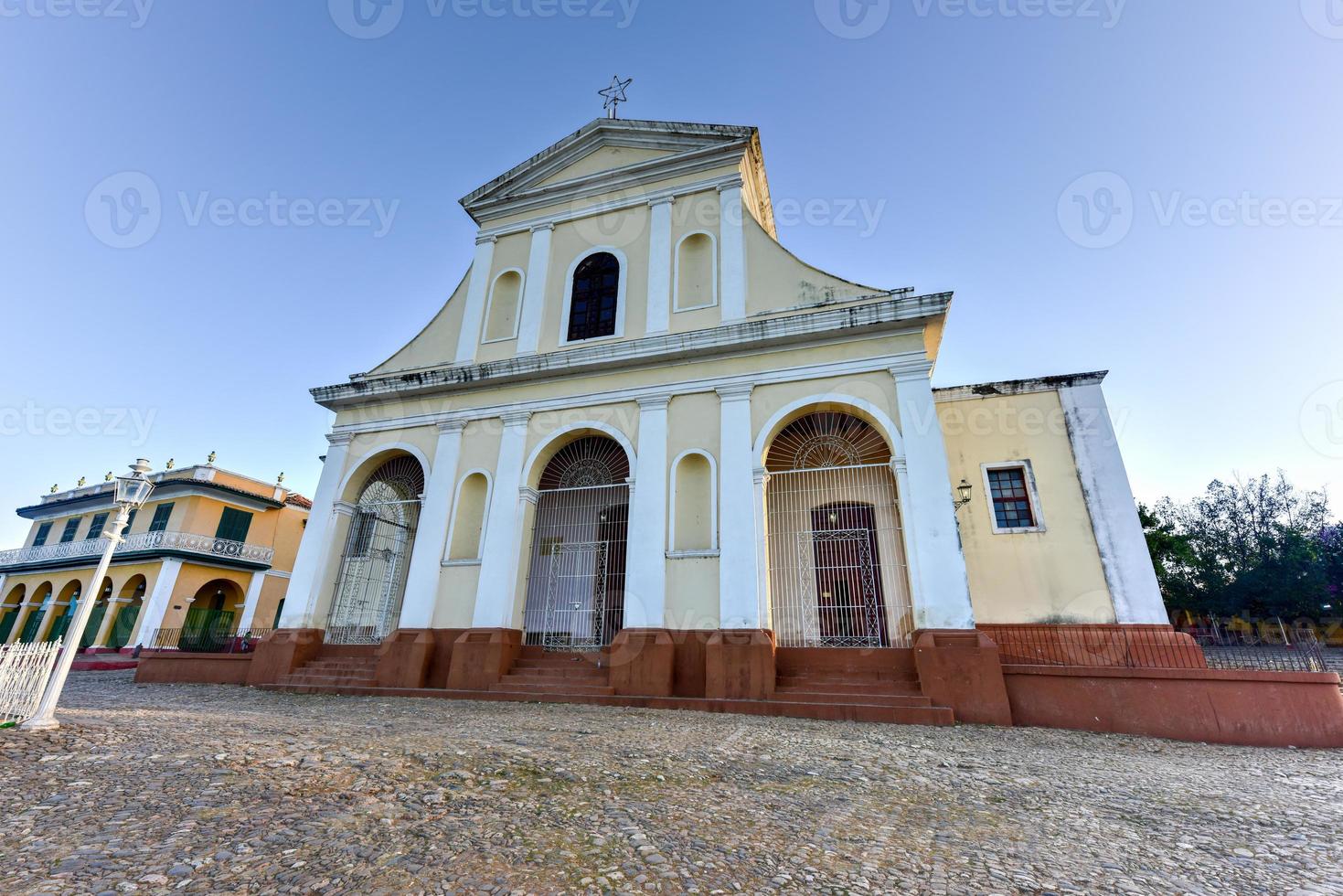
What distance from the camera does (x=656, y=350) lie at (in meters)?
9.70

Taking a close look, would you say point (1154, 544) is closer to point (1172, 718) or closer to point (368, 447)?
point (1172, 718)

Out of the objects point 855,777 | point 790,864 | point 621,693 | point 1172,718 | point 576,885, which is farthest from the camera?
point 621,693

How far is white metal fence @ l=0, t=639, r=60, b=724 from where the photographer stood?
4727 millimetres

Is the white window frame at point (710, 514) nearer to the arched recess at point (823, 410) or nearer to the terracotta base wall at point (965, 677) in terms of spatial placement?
the arched recess at point (823, 410)

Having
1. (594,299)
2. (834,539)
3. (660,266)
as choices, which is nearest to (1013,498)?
(834,539)

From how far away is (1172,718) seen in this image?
6.20m

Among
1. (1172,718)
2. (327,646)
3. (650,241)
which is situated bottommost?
(1172,718)

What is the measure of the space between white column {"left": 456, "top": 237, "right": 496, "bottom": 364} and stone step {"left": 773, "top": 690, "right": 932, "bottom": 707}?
8.34 metres

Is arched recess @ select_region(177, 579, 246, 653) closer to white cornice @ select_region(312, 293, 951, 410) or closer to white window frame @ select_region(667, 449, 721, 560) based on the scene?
white cornice @ select_region(312, 293, 951, 410)

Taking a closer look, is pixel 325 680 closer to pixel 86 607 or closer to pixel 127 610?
pixel 86 607

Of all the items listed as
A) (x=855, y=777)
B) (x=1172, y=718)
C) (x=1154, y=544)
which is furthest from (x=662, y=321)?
(x=1154, y=544)

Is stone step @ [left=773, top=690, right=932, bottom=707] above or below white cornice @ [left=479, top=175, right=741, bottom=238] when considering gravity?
below

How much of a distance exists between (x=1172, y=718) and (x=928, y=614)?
8.23 ft

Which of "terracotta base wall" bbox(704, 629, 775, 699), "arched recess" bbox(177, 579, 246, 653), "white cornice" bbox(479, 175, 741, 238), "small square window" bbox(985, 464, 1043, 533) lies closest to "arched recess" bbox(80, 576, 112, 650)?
"arched recess" bbox(177, 579, 246, 653)
